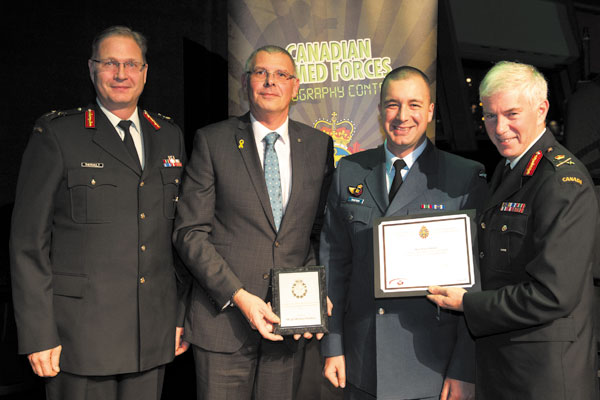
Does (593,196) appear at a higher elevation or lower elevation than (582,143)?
lower

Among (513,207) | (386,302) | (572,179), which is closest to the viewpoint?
(572,179)

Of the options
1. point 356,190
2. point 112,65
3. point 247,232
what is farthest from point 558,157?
point 112,65

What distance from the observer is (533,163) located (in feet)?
6.31

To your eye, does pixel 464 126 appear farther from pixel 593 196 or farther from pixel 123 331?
pixel 123 331

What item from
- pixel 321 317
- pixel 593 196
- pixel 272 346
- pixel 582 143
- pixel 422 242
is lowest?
pixel 272 346

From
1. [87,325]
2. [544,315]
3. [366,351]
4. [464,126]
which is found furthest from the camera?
[464,126]

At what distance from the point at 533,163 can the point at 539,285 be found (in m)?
0.44

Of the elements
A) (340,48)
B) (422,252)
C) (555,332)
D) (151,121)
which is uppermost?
(340,48)

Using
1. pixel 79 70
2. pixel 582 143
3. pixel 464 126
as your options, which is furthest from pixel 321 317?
pixel 464 126

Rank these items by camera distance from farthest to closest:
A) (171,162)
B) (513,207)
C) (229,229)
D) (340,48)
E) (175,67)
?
(175,67), (340,48), (171,162), (229,229), (513,207)

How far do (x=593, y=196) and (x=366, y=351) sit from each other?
1057mm

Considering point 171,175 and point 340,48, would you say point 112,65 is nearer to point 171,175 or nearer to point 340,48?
point 171,175

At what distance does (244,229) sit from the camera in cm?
251

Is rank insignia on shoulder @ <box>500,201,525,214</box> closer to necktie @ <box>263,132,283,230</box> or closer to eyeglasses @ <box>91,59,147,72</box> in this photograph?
necktie @ <box>263,132,283,230</box>
